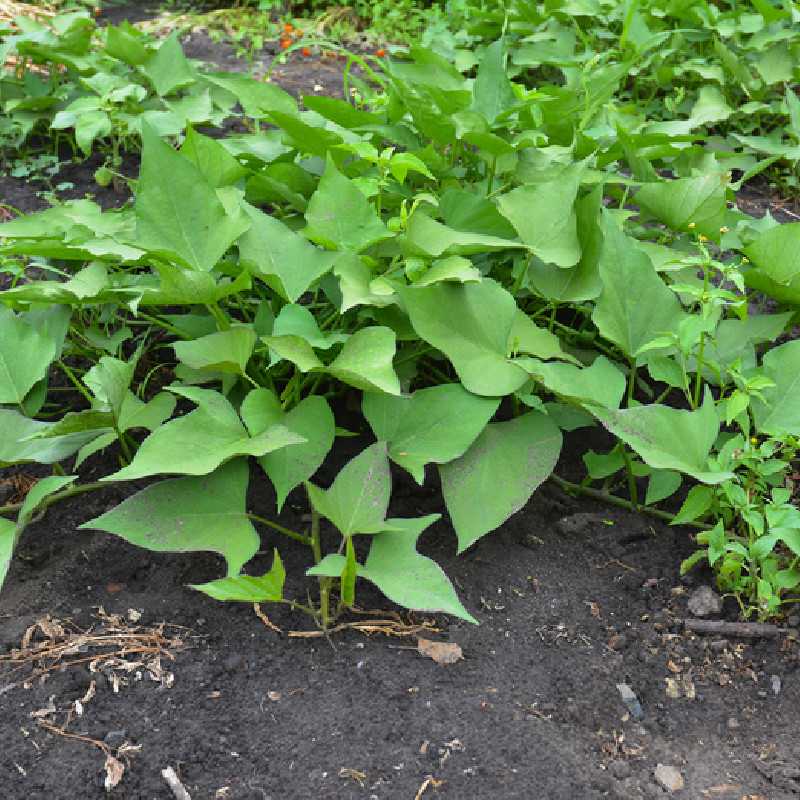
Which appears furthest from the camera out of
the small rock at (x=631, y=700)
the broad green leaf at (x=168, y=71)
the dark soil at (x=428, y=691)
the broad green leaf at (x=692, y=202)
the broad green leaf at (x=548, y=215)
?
the broad green leaf at (x=168, y=71)

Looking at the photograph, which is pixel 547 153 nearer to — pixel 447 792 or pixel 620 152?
pixel 620 152

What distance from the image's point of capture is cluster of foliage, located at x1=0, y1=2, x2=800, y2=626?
1.82 meters

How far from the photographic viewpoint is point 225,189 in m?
→ 2.31

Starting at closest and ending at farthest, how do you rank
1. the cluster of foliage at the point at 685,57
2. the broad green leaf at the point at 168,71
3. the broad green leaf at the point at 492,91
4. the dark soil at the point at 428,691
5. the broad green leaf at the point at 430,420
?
the dark soil at the point at 428,691 < the broad green leaf at the point at 430,420 < the broad green leaf at the point at 492,91 < the broad green leaf at the point at 168,71 < the cluster of foliage at the point at 685,57

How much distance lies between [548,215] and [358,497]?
0.81 m

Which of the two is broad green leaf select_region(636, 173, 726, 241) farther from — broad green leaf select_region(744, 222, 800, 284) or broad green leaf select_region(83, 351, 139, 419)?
broad green leaf select_region(83, 351, 139, 419)

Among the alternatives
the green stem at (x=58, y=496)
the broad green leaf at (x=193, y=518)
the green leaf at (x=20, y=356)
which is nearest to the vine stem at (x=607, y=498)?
the broad green leaf at (x=193, y=518)

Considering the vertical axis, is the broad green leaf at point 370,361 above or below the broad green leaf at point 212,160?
below

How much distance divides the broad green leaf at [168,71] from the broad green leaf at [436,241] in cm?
166

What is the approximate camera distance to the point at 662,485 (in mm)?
2047

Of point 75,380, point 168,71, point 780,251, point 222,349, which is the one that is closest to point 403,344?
point 222,349

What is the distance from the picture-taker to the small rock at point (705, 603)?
1.91 meters

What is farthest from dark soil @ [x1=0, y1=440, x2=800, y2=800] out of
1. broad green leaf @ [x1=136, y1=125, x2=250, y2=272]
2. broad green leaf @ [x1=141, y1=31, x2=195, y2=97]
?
broad green leaf @ [x1=141, y1=31, x2=195, y2=97]

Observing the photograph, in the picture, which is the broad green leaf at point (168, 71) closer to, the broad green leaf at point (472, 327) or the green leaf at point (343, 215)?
the green leaf at point (343, 215)
